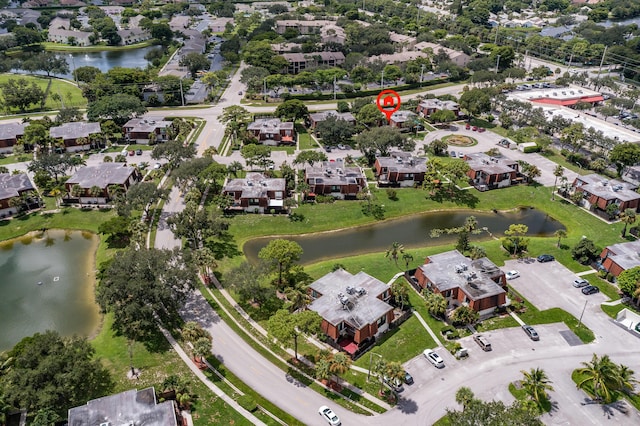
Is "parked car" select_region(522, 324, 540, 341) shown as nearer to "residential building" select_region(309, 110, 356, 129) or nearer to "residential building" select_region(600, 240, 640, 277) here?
"residential building" select_region(600, 240, 640, 277)

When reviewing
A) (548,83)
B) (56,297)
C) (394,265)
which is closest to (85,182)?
(56,297)

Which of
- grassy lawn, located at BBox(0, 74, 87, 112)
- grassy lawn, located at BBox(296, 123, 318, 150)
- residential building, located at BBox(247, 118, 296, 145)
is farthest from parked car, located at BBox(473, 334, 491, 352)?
grassy lawn, located at BBox(0, 74, 87, 112)

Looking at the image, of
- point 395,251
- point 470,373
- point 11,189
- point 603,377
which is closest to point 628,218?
point 603,377

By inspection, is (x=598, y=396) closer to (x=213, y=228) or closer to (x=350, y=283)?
(x=350, y=283)

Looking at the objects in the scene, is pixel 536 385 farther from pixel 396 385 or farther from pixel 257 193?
pixel 257 193

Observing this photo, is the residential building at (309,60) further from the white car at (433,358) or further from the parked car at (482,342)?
the white car at (433,358)

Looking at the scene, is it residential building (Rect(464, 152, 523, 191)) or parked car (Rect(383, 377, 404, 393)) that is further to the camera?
residential building (Rect(464, 152, 523, 191))

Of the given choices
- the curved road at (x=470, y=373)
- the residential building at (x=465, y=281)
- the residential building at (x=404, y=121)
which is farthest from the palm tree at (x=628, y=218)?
the residential building at (x=404, y=121)
